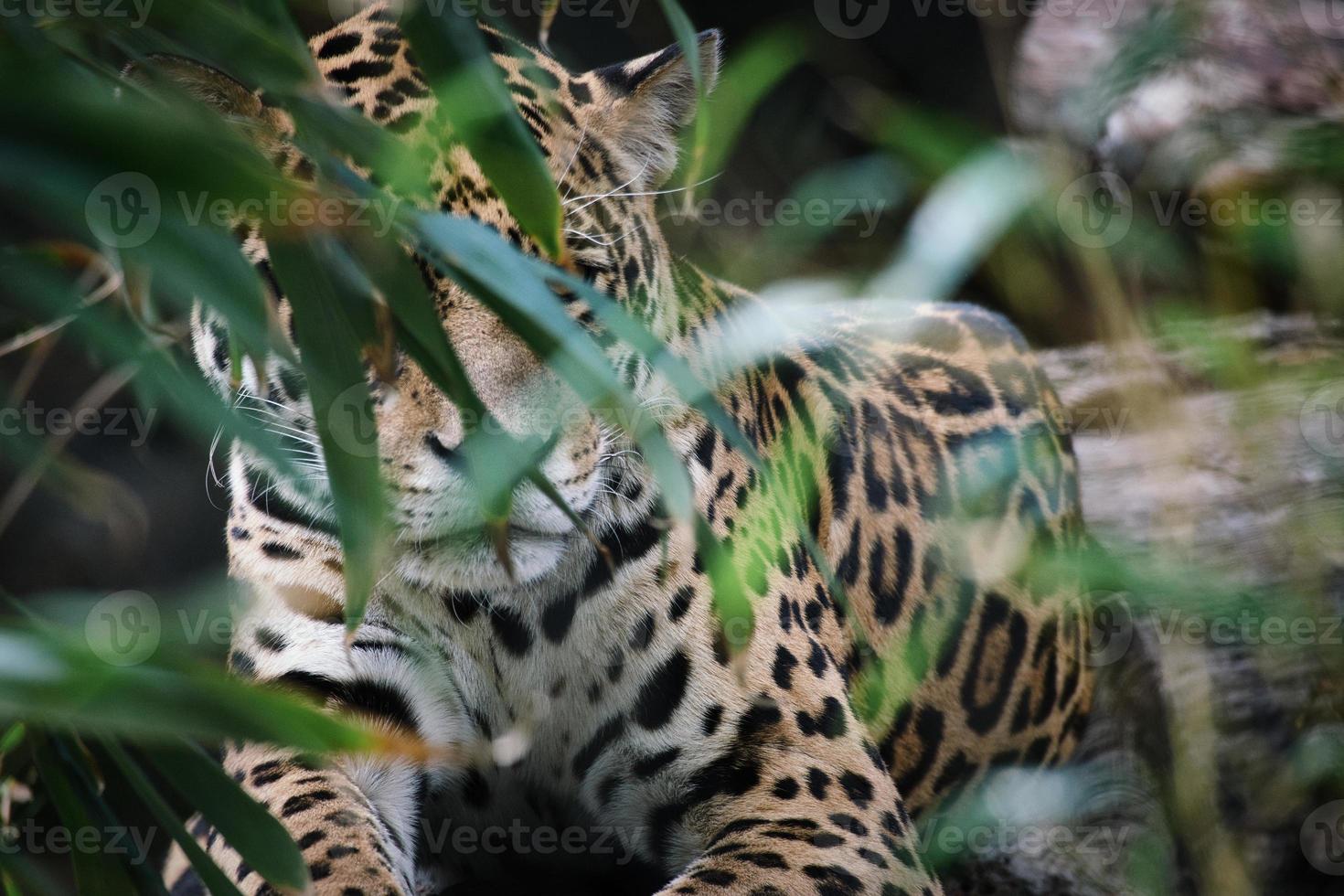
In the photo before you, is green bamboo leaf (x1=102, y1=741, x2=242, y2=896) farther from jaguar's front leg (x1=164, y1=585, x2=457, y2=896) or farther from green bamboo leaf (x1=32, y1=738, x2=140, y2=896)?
jaguar's front leg (x1=164, y1=585, x2=457, y2=896)

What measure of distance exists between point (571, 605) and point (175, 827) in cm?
130

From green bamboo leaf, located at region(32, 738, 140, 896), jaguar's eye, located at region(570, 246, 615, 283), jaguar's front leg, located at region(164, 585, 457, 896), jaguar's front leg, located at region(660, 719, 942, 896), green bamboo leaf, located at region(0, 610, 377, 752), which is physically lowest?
jaguar's front leg, located at region(660, 719, 942, 896)

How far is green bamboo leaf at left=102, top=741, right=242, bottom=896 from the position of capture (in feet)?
5.69

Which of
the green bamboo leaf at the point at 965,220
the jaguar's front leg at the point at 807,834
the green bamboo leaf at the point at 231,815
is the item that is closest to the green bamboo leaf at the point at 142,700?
the green bamboo leaf at the point at 231,815

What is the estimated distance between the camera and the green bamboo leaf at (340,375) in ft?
5.60

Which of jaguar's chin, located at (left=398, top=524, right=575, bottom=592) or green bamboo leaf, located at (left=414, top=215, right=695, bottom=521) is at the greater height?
green bamboo leaf, located at (left=414, top=215, right=695, bottom=521)

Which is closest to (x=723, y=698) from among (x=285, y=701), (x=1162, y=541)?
(x=285, y=701)

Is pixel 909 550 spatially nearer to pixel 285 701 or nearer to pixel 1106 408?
pixel 1106 408

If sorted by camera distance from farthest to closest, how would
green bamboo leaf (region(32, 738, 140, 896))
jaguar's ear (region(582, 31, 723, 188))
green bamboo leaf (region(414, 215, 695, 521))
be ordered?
jaguar's ear (region(582, 31, 723, 188)) → green bamboo leaf (region(32, 738, 140, 896)) → green bamboo leaf (region(414, 215, 695, 521))

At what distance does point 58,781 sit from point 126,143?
1065 mm

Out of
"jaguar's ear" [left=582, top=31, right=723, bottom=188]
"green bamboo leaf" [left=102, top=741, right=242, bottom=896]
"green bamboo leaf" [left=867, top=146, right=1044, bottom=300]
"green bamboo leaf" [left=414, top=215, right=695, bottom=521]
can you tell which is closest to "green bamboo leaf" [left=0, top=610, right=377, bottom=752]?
"green bamboo leaf" [left=102, top=741, right=242, bottom=896]

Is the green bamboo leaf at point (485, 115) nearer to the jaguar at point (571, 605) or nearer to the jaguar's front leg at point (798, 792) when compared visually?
the jaguar at point (571, 605)

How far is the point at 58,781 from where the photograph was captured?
1968 millimetres

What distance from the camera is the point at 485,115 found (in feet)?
5.79
